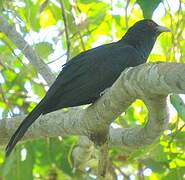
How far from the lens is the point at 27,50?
4.02 m

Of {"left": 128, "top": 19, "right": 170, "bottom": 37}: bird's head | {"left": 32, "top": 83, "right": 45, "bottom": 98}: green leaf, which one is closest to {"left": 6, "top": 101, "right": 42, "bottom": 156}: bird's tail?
{"left": 32, "top": 83, "right": 45, "bottom": 98}: green leaf

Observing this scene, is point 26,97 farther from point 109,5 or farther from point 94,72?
point 94,72

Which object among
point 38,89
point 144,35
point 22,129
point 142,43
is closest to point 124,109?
point 22,129

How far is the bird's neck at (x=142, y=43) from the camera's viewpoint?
4.45 metres

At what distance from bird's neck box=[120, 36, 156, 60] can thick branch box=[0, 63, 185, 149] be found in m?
0.97

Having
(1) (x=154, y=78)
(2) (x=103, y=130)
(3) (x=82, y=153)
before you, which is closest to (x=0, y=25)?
(3) (x=82, y=153)

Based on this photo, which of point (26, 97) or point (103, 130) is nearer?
point (103, 130)

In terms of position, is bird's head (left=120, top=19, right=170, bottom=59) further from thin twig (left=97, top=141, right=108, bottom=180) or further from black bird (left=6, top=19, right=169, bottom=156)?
thin twig (left=97, top=141, right=108, bottom=180)

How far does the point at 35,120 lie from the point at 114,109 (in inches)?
32.5

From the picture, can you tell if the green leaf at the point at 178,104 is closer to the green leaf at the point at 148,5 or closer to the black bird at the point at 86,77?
the green leaf at the point at 148,5

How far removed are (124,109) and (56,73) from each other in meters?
1.59

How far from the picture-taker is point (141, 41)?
457 centimetres

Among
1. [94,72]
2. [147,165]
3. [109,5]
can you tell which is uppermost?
[109,5]

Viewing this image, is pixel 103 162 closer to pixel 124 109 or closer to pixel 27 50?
pixel 124 109
